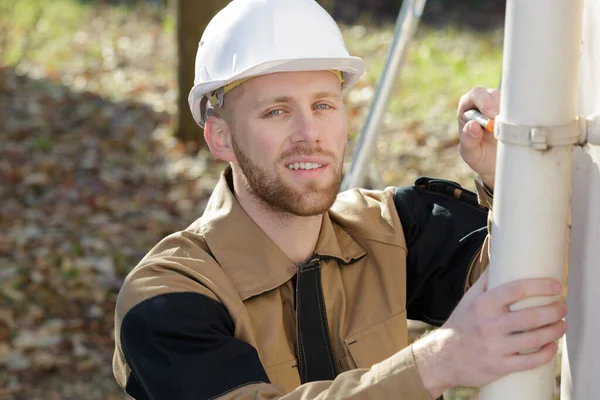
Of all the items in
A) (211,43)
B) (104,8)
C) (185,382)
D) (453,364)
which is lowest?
(185,382)

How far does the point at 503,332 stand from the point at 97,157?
5690 millimetres

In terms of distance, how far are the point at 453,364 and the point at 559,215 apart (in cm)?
29

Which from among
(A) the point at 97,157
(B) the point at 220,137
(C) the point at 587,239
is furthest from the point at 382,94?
(A) the point at 97,157

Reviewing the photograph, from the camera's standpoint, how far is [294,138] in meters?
2.05

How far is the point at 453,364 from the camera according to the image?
1447 millimetres

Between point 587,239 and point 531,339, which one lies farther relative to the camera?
point 587,239

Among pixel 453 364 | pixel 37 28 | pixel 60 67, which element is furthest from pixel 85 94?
pixel 453 364

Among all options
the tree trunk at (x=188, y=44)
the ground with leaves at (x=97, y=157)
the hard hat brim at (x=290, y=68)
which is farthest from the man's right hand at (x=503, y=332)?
the tree trunk at (x=188, y=44)

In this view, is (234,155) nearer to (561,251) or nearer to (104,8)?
(561,251)

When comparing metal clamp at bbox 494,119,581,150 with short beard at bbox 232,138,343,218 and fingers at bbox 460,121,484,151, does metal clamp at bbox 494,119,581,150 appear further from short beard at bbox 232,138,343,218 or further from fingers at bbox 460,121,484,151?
short beard at bbox 232,138,343,218

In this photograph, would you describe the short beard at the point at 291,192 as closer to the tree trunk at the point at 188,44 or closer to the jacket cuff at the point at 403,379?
the jacket cuff at the point at 403,379

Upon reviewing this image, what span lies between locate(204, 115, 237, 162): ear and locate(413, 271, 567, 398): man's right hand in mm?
949

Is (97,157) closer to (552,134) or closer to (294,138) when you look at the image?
(294,138)

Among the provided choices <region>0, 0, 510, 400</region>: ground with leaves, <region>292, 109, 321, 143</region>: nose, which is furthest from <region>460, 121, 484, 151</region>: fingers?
<region>0, 0, 510, 400</region>: ground with leaves
